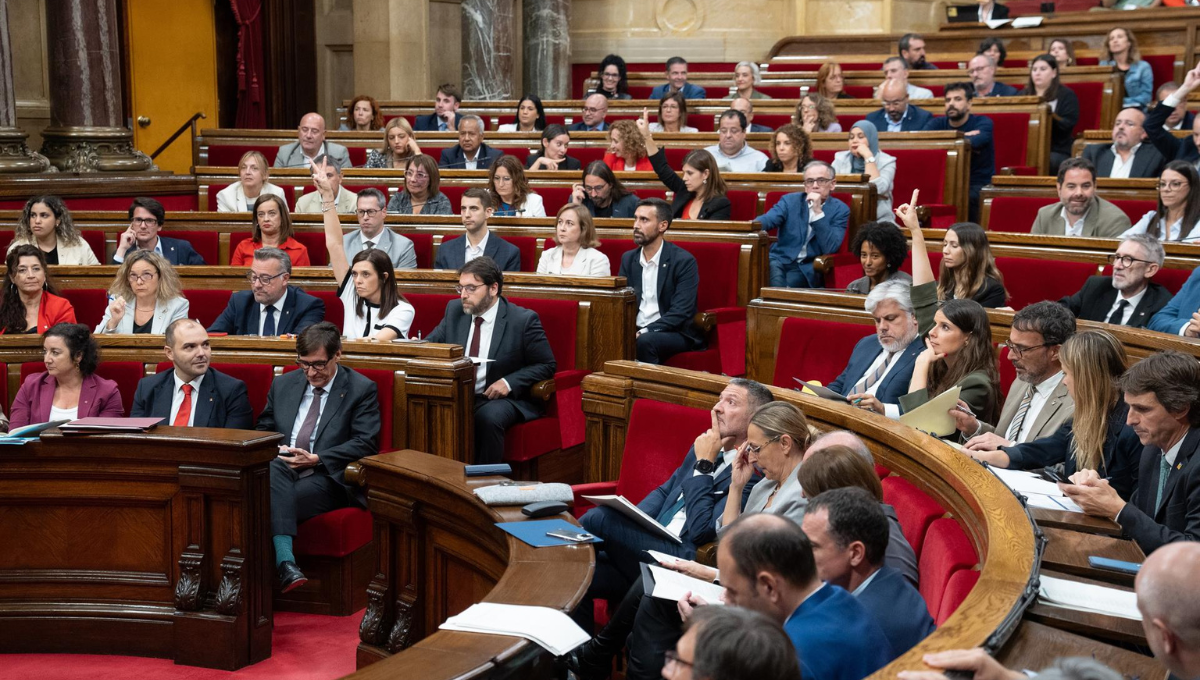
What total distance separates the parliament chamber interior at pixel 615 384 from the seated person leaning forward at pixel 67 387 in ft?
0.05

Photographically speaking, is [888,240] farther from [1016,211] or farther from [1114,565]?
[1114,565]

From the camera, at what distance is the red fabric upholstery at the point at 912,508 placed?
7.97ft

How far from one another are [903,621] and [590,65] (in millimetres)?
8876

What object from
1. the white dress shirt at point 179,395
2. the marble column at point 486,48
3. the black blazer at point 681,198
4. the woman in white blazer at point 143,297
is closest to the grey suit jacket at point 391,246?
the woman in white blazer at point 143,297

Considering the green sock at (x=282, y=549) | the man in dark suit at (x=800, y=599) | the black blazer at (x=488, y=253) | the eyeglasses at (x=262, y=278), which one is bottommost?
A: the green sock at (x=282, y=549)

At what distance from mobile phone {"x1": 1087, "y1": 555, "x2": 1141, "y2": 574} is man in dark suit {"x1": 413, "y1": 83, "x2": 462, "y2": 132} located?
624cm

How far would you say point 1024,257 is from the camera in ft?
14.7

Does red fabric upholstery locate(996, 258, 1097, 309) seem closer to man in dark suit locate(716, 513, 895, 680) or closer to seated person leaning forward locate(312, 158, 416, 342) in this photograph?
seated person leaning forward locate(312, 158, 416, 342)

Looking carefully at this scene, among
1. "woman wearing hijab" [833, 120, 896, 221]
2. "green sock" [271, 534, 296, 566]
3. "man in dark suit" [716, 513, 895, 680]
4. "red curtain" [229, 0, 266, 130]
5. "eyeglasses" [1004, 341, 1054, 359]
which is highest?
"red curtain" [229, 0, 266, 130]

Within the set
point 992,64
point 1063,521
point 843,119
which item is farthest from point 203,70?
point 1063,521

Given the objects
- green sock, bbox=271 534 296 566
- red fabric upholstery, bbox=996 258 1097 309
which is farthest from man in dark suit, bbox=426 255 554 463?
red fabric upholstery, bbox=996 258 1097 309

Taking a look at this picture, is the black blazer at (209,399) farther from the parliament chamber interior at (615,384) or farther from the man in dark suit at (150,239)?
the man in dark suit at (150,239)

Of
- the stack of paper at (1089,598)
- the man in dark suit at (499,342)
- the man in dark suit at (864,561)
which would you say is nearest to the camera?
the stack of paper at (1089,598)

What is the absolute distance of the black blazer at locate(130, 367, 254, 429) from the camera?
153 inches
